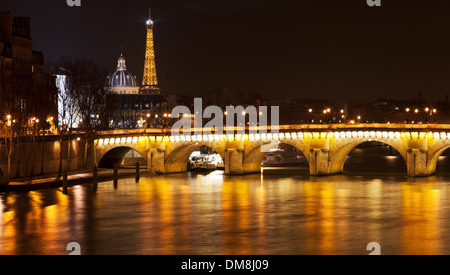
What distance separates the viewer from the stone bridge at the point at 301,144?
69.7 m

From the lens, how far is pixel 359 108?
637 feet

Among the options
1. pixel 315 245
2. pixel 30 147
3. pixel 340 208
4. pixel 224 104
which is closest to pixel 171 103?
pixel 224 104

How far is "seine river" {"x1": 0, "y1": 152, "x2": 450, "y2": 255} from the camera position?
128 feet

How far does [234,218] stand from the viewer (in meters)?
47.3

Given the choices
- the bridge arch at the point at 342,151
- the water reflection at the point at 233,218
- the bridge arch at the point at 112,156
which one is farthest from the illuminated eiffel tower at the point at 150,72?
the water reflection at the point at 233,218

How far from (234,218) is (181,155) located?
33717mm

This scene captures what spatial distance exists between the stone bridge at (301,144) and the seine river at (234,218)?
10.2ft

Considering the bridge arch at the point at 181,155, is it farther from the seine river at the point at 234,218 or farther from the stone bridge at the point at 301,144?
the seine river at the point at 234,218

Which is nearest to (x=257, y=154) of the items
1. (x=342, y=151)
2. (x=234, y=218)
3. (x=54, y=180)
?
(x=342, y=151)

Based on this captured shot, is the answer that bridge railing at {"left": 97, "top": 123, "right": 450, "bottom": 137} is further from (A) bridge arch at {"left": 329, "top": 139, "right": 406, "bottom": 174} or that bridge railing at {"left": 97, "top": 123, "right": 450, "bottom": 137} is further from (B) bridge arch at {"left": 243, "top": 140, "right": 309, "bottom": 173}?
(B) bridge arch at {"left": 243, "top": 140, "right": 309, "bottom": 173}

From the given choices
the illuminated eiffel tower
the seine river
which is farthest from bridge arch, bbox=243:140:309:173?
the illuminated eiffel tower

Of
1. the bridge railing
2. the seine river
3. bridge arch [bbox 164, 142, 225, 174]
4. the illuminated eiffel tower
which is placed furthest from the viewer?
the illuminated eiffel tower

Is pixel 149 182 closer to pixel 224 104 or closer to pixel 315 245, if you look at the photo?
pixel 315 245

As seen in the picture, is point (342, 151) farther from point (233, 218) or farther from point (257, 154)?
point (233, 218)
